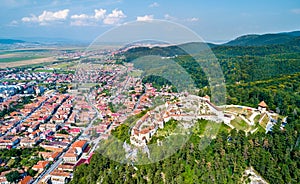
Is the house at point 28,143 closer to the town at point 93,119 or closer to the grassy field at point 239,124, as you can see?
the town at point 93,119

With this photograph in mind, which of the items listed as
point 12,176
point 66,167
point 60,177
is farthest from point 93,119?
point 12,176

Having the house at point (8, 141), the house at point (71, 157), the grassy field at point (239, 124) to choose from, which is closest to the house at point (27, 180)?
the house at point (71, 157)

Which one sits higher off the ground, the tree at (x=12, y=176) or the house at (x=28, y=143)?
the tree at (x=12, y=176)

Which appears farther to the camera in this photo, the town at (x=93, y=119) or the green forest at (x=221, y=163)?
the town at (x=93, y=119)

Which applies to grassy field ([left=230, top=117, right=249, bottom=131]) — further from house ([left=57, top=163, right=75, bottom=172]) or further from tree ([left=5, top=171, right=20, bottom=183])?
tree ([left=5, top=171, right=20, bottom=183])

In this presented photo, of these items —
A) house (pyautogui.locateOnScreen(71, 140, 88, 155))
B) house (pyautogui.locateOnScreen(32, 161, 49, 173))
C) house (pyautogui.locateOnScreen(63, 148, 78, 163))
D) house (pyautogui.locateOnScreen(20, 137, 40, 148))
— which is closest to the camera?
house (pyautogui.locateOnScreen(32, 161, 49, 173))

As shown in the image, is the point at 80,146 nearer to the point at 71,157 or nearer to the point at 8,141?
the point at 71,157

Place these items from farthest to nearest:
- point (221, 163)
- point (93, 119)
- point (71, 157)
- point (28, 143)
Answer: point (28, 143), point (93, 119), point (71, 157), point (221, 163)

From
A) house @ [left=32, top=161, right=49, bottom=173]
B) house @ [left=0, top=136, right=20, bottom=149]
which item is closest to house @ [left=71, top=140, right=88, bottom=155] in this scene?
house @ [left=32, top=161, right=49, bottom=173]

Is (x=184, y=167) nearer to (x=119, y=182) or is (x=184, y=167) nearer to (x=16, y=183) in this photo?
(x=119, y=182)

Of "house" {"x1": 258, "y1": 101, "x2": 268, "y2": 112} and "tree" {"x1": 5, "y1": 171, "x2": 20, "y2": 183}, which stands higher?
"house" {"x1": 258, "y1": 101, "x2": 268, "y2": 112}

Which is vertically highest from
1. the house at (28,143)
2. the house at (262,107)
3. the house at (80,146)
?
the house at (262,107)

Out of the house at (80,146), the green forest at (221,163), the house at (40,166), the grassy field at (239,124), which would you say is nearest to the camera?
the green forest at (221,163)
